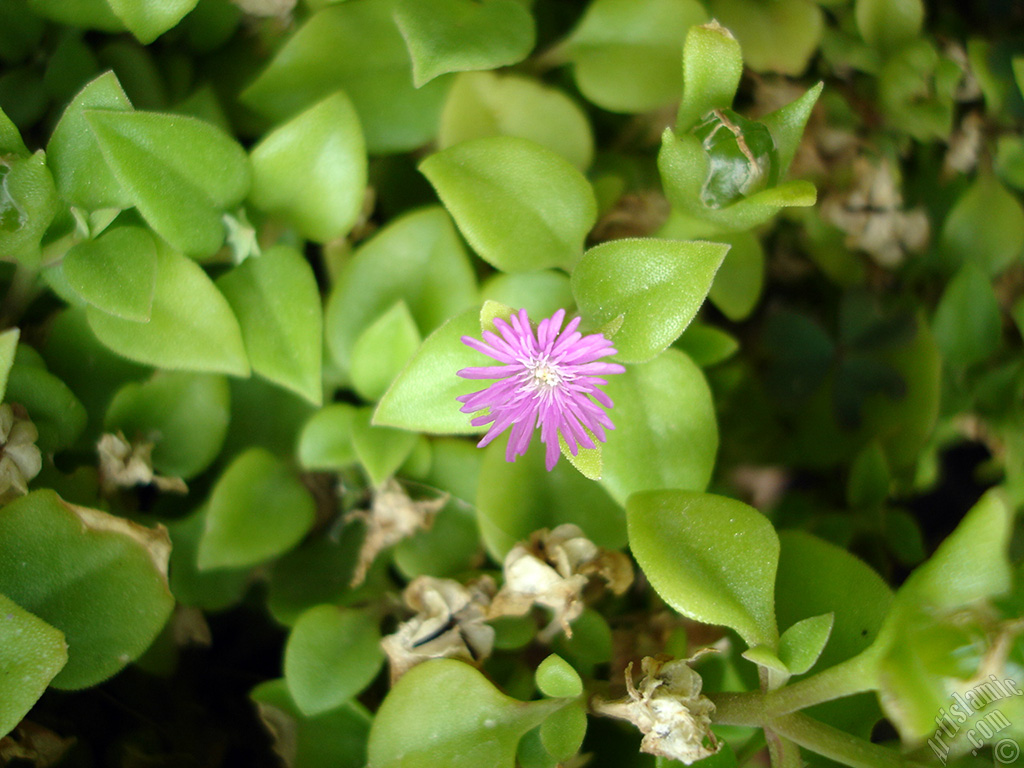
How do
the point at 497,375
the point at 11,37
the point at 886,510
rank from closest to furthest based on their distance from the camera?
the point at 497,375 < the point at 11,37 < the point at 886,510

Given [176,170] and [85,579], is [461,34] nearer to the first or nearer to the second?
[176,170]

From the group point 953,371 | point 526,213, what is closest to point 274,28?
point 526,213

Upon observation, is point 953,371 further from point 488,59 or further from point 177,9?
point 177,9

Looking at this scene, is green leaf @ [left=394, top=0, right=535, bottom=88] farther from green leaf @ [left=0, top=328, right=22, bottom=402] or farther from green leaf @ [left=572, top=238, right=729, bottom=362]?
green leaf @ [left=0, top=328, right=22, bottom=402]

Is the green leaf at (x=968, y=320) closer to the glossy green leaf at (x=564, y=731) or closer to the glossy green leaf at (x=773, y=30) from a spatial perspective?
the glossy green leaf at (x=773, y=30)

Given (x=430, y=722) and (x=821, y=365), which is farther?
(x=821, y=365)

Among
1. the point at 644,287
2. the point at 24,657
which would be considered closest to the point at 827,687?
the point at 644,287

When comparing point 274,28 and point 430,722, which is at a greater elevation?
point 274,28
